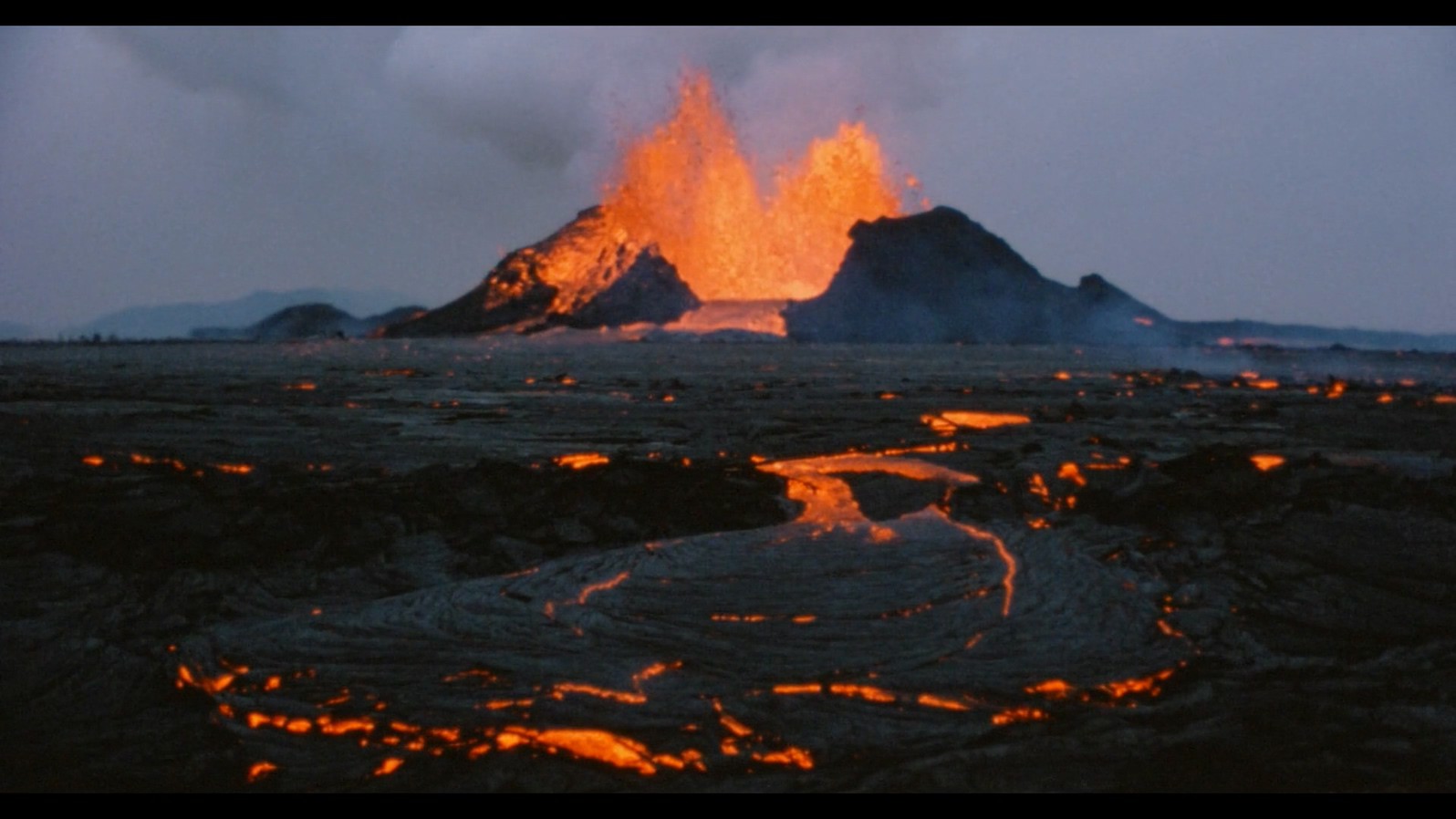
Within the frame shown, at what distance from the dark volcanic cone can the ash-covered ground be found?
15775 cm

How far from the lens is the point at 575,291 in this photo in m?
185

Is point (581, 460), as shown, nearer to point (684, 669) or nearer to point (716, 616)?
point (716, 616)

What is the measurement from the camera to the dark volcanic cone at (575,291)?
174 meters

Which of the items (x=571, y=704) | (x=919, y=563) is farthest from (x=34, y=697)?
(x=919, y=563)

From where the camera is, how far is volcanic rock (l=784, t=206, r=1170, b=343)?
163 metres

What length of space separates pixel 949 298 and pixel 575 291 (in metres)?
69.4

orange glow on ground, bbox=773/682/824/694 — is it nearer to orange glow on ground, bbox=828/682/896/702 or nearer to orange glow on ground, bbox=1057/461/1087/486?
orange glow on ground, bbox=828/682/896/702

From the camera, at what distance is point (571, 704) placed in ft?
14.2

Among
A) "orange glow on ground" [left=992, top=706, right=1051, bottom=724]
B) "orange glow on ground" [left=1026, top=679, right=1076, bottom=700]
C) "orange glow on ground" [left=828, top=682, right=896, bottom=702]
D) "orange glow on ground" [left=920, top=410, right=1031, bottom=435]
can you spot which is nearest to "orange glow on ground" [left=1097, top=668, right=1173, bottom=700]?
"orange glow on ground" [left=1026, top=679, right=1076, bottom=700]

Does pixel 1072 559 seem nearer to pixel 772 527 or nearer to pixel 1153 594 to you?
pixel 1153 594

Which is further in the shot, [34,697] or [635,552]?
[635,552]

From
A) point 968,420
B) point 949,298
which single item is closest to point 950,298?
point 949,298

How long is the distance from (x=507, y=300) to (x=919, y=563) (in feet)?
618

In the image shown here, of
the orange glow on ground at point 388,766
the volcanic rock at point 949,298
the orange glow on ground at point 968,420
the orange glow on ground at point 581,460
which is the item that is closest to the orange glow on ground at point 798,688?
the orange glow on ground at point 388,766
